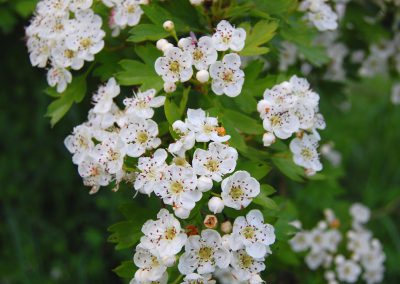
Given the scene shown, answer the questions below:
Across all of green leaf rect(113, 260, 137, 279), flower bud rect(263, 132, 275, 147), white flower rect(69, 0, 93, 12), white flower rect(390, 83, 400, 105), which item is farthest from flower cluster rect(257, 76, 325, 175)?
white flower rect(390, 83, 400, 105)

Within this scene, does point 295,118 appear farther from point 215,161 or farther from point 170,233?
point 170,233

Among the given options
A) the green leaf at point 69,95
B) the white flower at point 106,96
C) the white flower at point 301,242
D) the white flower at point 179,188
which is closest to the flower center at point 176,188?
the white flower at point 179,188

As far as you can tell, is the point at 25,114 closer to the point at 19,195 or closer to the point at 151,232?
the point at 19,195

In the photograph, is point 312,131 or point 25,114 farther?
point 25,114

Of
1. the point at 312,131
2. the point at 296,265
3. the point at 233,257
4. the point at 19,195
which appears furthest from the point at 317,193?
the point at 19,195

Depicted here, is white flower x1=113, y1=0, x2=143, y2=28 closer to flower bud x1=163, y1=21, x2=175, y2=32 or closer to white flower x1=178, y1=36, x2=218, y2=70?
flower bud x1=163, y1=21, x2=175, y2=32

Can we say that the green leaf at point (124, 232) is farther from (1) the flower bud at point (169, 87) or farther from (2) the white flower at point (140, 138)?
(1) the flower bud at point (169, 87)

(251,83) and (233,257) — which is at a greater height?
(251,83)
